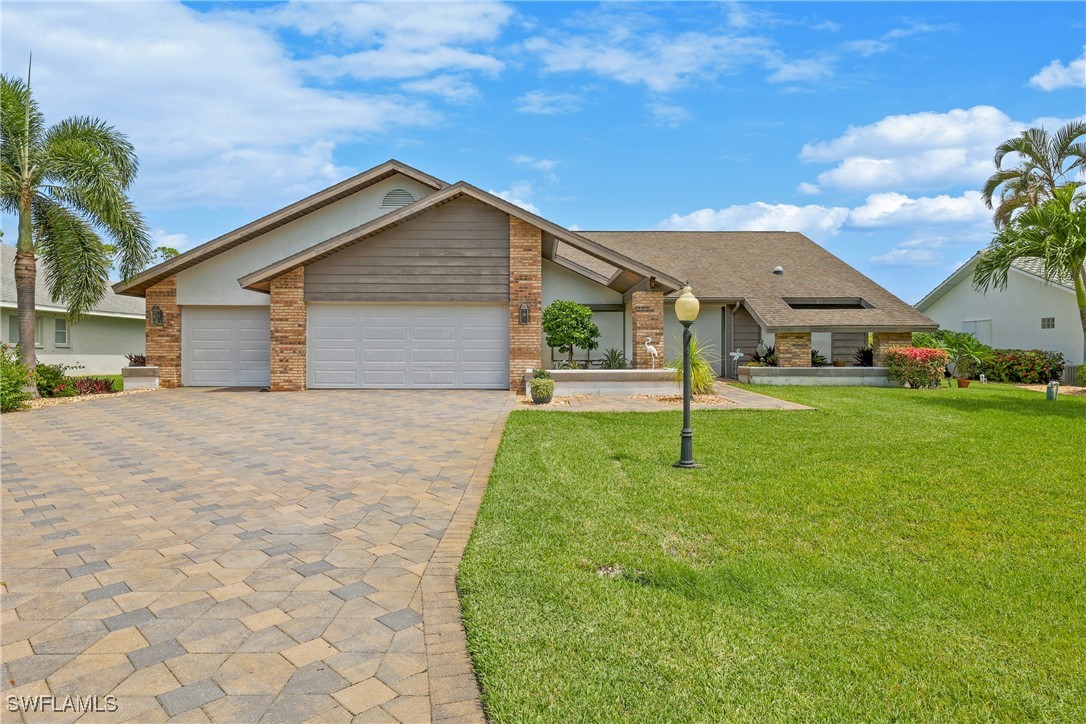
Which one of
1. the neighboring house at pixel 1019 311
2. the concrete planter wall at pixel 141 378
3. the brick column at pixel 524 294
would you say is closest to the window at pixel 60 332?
the concrete planter wall at pixel 141 378

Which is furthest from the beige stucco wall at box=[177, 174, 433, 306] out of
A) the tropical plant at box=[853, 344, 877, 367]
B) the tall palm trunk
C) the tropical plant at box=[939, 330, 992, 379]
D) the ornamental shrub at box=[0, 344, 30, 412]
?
the tropical plant at box=[939, 330, 992, 379]

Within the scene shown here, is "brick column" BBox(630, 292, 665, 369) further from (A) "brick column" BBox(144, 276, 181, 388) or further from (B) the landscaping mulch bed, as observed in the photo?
(B) the landscaping mulch bed

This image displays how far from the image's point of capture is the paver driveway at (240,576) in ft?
8.98

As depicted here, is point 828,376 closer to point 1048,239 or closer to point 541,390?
point 1048,239

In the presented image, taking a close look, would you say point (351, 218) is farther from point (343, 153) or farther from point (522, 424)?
point (522, 424)

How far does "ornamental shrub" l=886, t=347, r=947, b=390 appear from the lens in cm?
1645

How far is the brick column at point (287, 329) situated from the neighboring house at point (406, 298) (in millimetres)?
38

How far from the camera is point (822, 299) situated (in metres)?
20.0

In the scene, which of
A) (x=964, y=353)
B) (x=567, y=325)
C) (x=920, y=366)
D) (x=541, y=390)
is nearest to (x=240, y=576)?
(x=541, y=390)

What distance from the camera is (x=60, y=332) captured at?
24.6 meters

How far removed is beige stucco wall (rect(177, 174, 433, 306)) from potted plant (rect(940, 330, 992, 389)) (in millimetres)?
18776

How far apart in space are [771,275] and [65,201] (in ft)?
71.3

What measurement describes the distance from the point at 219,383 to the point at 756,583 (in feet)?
58.5

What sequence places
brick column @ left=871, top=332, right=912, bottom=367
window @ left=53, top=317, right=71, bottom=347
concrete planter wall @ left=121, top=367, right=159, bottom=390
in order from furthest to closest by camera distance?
1. window @ left=53, top=317, right=71, bottom=347
2. brick column @ left=871, top=332, right=912, bottom=367
3. concrete planter wall @ left=121, top=367, right=159, bottom=390
